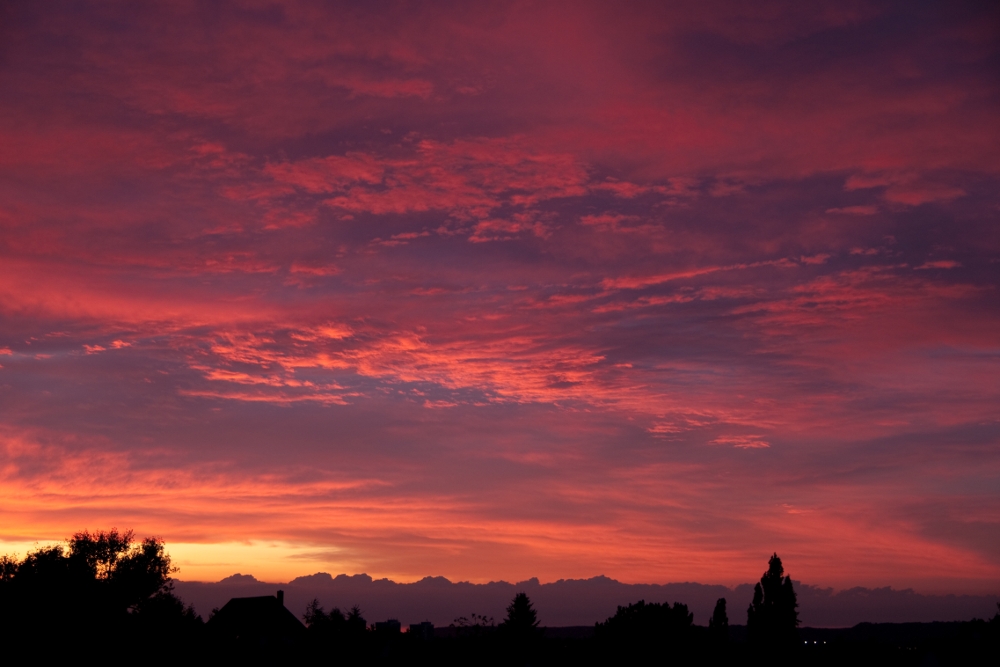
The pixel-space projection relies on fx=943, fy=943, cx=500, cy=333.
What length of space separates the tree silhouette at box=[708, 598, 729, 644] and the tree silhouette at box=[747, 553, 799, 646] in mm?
11013

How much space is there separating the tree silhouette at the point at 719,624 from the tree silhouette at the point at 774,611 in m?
11.0

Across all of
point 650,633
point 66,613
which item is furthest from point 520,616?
point 66,613

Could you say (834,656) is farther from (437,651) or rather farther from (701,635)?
(437,651)

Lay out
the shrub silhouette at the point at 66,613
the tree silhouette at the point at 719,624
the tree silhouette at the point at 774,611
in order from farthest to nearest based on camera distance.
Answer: the tree silhouette at the point at 719,624, the tree silhouette at the point at 774,611, the shrub silhouette at the point at 66,613

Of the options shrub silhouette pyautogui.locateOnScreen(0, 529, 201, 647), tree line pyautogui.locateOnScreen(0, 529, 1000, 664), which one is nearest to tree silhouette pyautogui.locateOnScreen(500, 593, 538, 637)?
tree line pyautogui.locateOnScreen(0, 529, 1000, 664)

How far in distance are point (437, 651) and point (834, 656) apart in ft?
129

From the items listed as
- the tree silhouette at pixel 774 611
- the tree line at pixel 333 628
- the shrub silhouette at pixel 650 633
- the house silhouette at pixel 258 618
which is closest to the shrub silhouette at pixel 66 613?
the tree line at pixel 333 628

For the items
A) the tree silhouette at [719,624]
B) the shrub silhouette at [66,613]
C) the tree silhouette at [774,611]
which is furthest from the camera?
the tree silhouette at [719,624]

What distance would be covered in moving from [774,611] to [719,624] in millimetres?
13731

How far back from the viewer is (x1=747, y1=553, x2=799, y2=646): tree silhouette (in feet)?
272

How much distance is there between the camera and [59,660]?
130 feet

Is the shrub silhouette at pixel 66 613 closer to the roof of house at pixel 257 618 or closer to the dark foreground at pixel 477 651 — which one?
the dark foreground at pixel 477 651

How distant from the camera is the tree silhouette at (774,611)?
83000mm

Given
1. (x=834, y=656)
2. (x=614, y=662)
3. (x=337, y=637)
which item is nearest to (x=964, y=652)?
(x=834, y=656)
